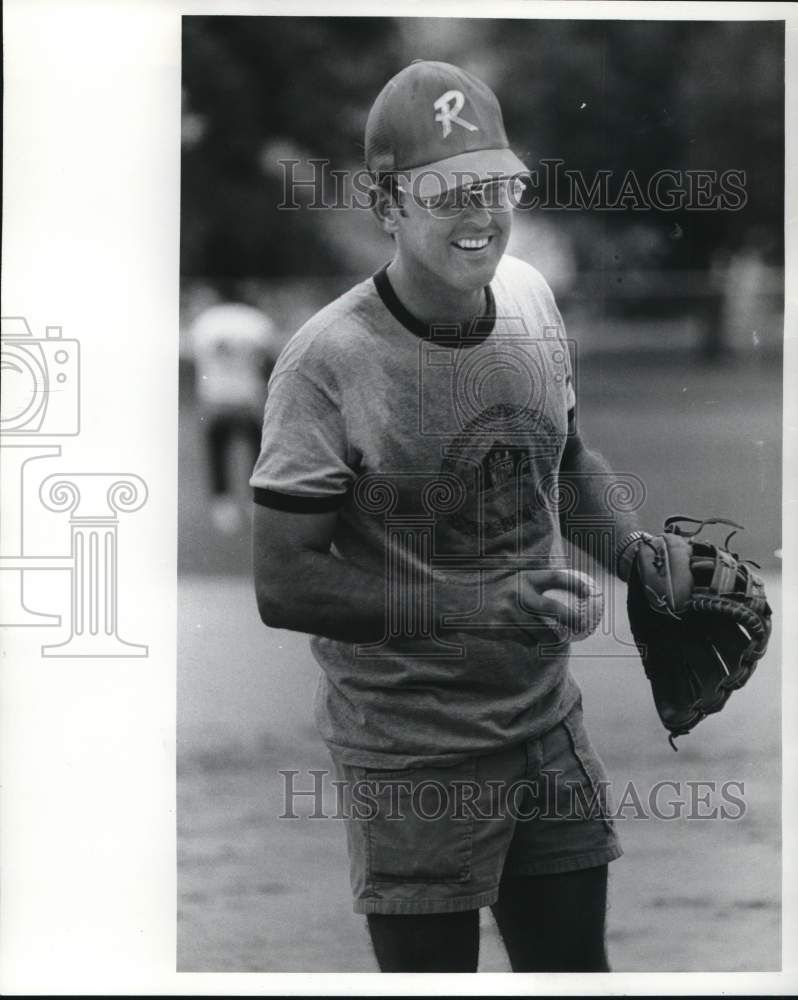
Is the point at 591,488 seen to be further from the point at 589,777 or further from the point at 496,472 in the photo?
the point at 589,777

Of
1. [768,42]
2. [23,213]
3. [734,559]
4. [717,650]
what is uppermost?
[768,42]

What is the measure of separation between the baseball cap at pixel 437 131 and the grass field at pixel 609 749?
1.82ft

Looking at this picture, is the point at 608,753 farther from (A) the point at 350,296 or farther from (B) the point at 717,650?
→ (A) the point at 350,296

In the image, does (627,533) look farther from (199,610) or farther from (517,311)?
(199,610)

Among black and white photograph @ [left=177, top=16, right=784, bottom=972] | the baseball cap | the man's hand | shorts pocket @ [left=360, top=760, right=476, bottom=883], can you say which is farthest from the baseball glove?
the baseball cap

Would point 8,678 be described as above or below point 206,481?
below

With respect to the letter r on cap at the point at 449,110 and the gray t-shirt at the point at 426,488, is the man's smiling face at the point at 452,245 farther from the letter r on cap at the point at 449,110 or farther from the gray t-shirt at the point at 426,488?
the letter r on cap at the point at 449,110

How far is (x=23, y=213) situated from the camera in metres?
3.34

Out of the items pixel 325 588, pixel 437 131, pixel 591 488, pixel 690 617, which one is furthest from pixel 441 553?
pixel 437 131

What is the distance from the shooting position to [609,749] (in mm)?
3301

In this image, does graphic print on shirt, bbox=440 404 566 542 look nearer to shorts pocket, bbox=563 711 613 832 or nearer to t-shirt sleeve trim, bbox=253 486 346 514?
t-shirt sleeve trim, bbox=253 486 346 514

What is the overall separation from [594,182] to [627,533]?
0.86m

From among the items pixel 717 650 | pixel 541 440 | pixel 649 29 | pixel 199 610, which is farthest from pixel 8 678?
pixel 649 29

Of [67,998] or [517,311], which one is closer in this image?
[517,311]
